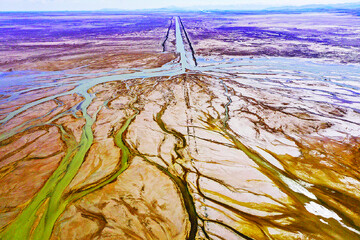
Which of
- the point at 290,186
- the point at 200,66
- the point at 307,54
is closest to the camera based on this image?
the point at 290,186

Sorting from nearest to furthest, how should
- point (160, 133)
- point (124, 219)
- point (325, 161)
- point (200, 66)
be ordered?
point (124, 219) → point (325, 161) → point (160, 133) → point (200, 66)

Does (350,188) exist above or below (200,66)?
below

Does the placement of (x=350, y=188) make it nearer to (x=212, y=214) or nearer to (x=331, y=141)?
(x=331, y=141)

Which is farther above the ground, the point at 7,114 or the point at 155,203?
the point at 7,114

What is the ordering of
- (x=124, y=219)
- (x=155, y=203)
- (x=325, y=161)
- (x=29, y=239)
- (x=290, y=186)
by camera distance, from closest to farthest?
1. (x=29, y=239)
2. (x=124, y=219)
3. (x=155, y=203)
4. (x=290, y=186)
5. (x=325, y=161)

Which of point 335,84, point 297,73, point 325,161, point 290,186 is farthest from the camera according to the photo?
point 297,73

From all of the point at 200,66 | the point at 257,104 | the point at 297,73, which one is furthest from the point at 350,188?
the point at 200,66

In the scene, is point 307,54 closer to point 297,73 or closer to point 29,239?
point 297,73

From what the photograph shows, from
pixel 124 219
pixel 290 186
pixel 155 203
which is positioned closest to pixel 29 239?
pixel 124 219

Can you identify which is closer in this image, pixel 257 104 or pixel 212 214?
pixel 212 214
